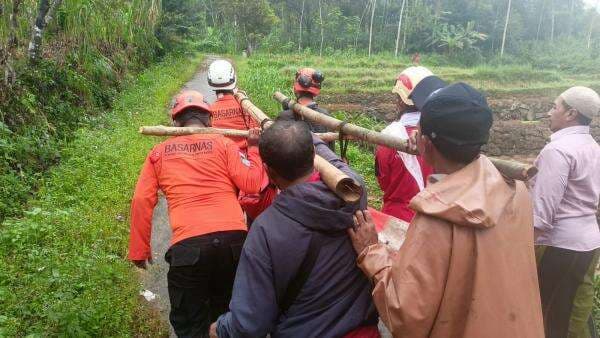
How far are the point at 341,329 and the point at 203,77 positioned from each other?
61.5ft

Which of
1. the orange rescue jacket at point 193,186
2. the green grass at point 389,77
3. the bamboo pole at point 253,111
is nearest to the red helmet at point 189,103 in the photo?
the orange rescue jacket at point 193,186

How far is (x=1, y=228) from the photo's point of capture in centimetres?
512

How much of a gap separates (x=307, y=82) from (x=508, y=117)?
70.1 ft

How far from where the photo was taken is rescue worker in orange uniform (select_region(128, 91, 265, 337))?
2.82 m

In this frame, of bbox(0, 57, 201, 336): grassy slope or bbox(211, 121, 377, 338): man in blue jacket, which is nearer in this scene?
bbox(211, 121, 377, 338): man in blue jacket

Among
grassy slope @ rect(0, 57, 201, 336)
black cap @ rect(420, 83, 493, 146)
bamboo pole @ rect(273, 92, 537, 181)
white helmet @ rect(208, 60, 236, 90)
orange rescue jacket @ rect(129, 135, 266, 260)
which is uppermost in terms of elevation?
black cap @ rect(420, 83, 493, 146)

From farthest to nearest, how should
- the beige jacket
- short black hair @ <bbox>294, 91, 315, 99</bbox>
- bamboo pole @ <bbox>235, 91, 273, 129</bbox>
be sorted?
short black hair @ <bbox>294, 91, 315, 99</bbox>, bamboo pole @ <bbox>235, 91, 273, 129</bbox>, the beige jacket

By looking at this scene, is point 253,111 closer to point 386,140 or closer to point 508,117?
point 386,140

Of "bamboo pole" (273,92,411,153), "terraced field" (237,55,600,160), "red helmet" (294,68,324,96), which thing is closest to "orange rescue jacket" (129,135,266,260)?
"bamboo pole" (273,92,411,153)

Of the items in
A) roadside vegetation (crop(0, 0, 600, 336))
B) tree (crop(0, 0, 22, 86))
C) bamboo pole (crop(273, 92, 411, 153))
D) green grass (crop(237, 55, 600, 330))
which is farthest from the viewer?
green grass (crop(237, 55, 600, 330))

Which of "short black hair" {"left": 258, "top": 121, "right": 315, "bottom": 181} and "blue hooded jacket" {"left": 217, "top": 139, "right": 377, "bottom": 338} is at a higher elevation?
"short black hair" {"left": 258, "top": 121, "right": 315, "bottom": 181}

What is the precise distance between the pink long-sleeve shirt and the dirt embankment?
48.9 ft

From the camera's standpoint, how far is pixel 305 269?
1.83 metres

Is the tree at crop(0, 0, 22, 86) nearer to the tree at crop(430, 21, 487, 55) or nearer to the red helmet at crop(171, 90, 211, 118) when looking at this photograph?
the red helmet at crop(171, 90, 211, 118)
